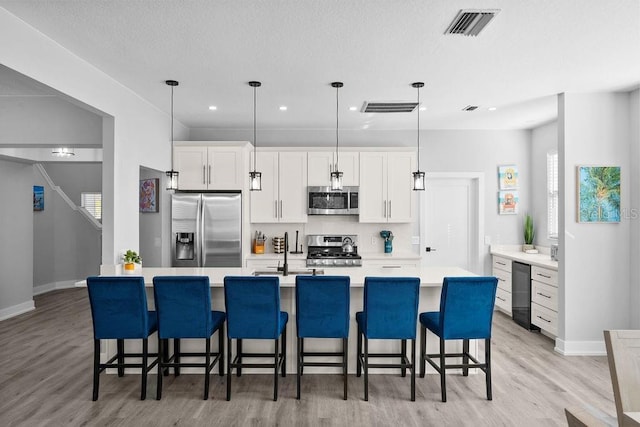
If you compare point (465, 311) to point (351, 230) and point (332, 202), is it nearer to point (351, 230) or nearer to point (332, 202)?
point (332, 202)

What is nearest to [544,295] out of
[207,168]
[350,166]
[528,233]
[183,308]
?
[528,233]

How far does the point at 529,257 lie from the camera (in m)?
5.29

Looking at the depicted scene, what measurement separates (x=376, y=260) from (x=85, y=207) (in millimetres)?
6230

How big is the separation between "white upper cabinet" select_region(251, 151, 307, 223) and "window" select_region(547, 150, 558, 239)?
350cm

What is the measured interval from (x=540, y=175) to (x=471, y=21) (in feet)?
13.1

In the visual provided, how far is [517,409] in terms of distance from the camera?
2.97 meters

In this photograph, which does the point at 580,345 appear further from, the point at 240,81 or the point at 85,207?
the point at 85,207

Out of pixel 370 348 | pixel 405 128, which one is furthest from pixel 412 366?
pixel 405 128

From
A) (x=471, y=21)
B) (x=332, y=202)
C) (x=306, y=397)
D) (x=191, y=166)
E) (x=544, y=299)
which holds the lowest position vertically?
(x=306, y=397)

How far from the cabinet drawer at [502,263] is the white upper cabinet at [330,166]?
236 centimetres

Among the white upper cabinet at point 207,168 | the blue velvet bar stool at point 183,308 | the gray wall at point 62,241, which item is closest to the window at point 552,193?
the white upper cabinet at point 207,168

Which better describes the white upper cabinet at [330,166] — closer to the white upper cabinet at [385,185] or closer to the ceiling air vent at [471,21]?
the white upper cabinet at [385,185]

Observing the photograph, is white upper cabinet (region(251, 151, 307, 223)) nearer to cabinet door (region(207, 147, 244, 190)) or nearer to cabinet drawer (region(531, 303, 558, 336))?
cabinet door (region(207, 147, 244, 190))

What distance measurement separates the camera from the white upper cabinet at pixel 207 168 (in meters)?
5.59
